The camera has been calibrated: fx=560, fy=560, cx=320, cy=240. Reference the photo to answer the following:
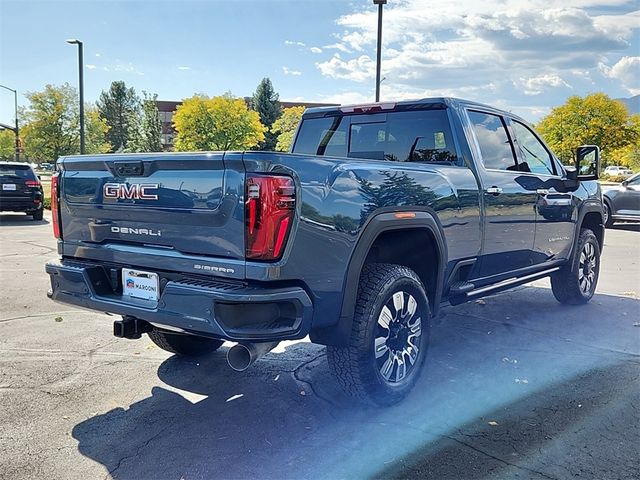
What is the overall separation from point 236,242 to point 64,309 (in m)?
3.90

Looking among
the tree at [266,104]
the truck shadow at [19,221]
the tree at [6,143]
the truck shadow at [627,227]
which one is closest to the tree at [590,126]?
the truck shadow at [627,227]

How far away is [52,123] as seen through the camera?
36.2 meters

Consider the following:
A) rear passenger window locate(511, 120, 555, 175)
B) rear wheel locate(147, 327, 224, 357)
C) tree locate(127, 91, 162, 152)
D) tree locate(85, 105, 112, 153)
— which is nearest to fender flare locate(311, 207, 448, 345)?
rear wheel locate(147, 327, 224, 357)

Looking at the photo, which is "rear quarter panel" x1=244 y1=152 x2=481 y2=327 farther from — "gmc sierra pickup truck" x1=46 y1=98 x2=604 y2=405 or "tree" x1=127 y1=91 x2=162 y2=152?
"tree" x1=127 y1=91 x2=162 y2=152

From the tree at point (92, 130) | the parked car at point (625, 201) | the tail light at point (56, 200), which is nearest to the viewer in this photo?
the tail light at point (56, 200)

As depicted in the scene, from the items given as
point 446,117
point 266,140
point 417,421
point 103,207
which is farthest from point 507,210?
point 266,140

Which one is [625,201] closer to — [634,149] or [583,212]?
[583,212]

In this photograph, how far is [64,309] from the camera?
5922mm

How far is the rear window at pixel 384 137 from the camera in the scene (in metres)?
4.47

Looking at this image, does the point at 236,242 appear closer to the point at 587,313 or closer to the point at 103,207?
the point at 103,207

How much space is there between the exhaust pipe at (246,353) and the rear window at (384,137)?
2.24m

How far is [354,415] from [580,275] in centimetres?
403

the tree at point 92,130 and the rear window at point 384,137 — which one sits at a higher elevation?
the tree at point 92,130

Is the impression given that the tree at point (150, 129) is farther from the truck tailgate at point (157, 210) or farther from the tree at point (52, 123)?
the truck tailgate at point (157, 210)
